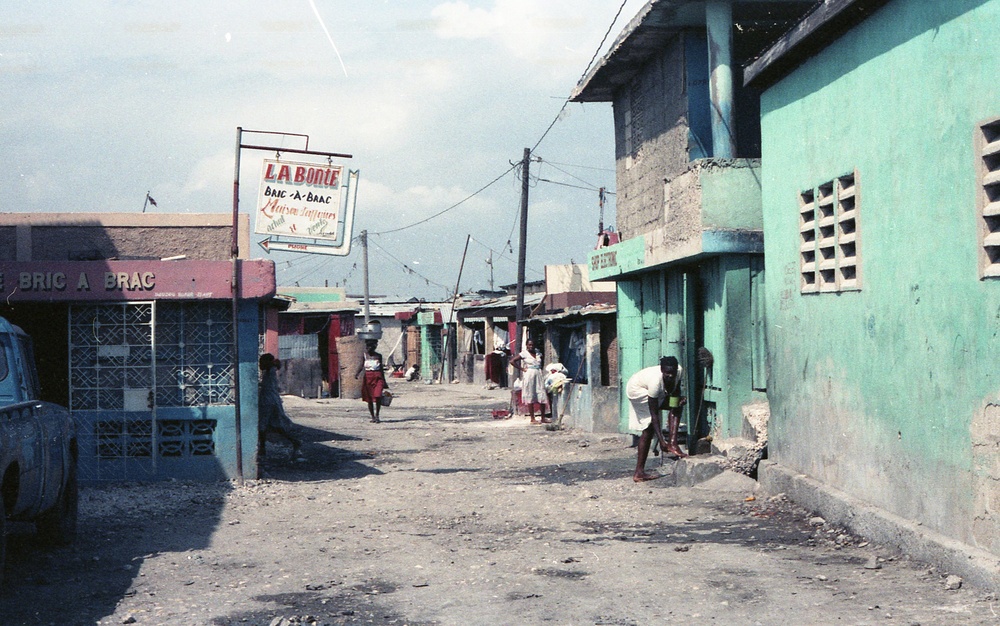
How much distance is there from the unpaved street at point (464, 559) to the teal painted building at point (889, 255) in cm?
65

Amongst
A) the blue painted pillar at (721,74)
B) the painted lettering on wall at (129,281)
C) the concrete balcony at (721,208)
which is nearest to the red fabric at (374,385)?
the painted lettering on wall at (129,281)

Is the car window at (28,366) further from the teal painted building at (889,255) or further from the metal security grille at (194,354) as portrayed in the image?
the teal painted building at (889,255)

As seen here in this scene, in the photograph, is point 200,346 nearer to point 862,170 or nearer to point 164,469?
point 164,469

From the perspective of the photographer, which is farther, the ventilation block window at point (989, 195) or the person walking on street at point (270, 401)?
the person walking on street at point (270, 401)

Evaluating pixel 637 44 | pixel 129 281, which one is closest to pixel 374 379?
pixel 637 44

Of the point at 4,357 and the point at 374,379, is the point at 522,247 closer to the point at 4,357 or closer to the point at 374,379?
the point at 374,379

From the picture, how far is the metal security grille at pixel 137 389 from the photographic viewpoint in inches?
497

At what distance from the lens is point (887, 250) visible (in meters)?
8.39

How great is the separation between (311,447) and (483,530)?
854cm

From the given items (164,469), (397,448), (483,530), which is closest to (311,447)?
(397,448)

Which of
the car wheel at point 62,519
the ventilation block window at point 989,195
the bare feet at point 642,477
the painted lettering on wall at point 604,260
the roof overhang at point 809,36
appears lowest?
the bare feet at point 642,477

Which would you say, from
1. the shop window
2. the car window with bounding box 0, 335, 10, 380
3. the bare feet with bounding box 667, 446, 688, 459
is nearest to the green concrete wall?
the bare feet with bounding box 667, 446, 688, 459

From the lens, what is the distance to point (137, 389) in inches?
501

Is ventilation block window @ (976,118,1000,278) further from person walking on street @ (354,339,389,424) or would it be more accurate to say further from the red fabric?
the red fabric
